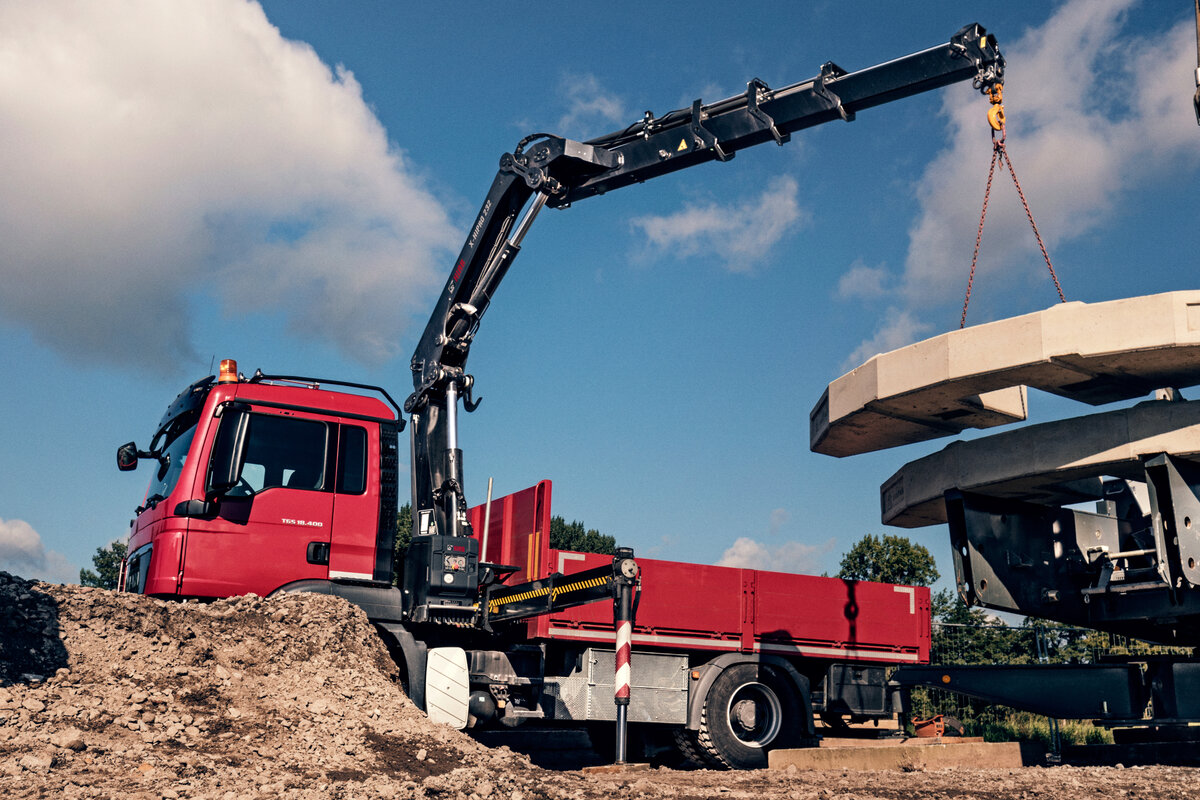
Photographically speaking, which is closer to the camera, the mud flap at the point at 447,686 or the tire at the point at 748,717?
the mud flap at the point at 447,686

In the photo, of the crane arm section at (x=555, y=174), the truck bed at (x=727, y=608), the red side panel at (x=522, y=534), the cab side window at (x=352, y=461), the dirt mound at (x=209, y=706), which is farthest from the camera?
the truck bed at (x=727, y=608)

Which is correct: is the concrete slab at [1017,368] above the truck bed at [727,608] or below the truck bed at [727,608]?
above

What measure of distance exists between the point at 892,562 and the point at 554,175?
31521mm

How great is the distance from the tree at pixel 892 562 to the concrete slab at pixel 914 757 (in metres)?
28.3

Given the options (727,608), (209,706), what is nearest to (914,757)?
Answer: (727,608)

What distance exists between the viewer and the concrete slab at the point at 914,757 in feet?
32.1

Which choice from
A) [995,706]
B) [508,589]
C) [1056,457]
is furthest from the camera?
[995,706]

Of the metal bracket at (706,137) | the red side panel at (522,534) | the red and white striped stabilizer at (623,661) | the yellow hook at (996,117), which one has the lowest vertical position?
the red and white striped stabilizer at (623,661)

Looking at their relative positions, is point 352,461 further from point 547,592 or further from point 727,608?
point 727,608

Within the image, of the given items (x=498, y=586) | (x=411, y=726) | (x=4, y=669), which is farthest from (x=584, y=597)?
(x=4, y=669)

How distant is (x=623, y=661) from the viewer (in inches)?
348

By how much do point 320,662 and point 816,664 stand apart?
6.35 meters

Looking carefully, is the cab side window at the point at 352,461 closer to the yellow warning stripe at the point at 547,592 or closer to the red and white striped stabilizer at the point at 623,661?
the yellow warning stripe at the point at 547,592

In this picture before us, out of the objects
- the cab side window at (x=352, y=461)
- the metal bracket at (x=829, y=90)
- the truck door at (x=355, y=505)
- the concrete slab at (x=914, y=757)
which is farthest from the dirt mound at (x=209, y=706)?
the metal bracket at (x=829, y=90)
